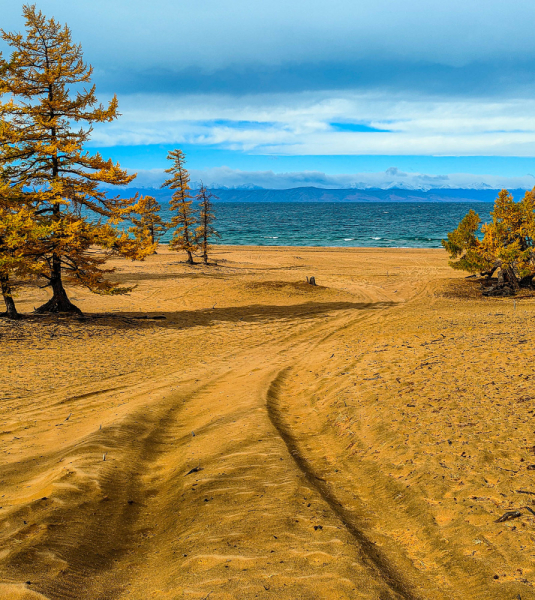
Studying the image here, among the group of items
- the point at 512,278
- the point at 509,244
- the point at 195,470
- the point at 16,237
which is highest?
the point at 16,237

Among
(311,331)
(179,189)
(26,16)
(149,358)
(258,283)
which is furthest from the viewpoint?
(179,189)

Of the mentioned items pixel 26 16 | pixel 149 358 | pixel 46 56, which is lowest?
pixel 149 358

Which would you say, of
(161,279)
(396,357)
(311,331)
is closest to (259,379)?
(396,357)

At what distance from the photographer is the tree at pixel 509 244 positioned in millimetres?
21625

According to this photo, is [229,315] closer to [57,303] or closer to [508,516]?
[57,303]

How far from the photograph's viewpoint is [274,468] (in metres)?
5.44

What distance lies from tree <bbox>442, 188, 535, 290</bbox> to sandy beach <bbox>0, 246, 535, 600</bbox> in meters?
10.0

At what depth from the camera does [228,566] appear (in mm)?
3553

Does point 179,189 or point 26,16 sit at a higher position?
point 26,16

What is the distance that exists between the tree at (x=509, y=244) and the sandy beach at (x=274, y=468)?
10.0m

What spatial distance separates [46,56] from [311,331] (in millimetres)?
14327

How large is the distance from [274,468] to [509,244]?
2168 centimetres

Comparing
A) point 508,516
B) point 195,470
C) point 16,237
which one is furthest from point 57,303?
point 508,516

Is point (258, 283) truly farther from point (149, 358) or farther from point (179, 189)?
point (179, 189)
